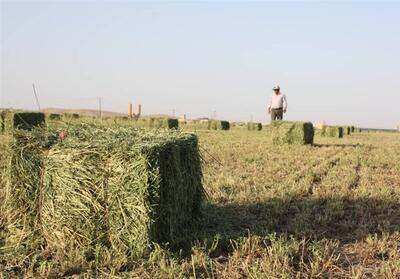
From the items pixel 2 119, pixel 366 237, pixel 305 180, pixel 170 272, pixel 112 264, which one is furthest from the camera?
pixel 2 119

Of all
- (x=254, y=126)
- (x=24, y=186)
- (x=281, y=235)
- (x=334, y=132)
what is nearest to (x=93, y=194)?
(x=24, y=186)

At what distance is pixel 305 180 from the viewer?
27.8 feet

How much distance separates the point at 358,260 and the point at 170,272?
1.77m

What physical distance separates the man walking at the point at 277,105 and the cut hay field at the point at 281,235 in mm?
7962

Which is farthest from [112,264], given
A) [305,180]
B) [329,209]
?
[305,180]

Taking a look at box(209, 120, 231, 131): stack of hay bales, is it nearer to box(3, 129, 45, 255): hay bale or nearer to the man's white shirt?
the man's white shirt

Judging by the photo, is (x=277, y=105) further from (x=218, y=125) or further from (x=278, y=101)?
(x=218, y=125)

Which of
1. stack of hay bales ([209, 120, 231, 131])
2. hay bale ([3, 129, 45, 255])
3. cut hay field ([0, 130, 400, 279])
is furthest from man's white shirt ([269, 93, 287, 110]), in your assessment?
stack of hay bales ([209, 120, 231, 131])

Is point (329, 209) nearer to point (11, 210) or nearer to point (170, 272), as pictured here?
point (170, 272)

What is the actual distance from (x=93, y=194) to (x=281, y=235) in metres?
1.89

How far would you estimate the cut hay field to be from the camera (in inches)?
159

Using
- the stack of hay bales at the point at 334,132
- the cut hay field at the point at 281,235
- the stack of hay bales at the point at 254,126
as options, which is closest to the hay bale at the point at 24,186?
the cut hay field at the point at 281,235

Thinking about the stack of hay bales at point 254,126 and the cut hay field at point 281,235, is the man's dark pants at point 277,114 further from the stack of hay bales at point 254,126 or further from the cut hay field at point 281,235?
the stack of hay bales at point 254,126

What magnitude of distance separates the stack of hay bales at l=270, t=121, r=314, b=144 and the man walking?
348 mm
